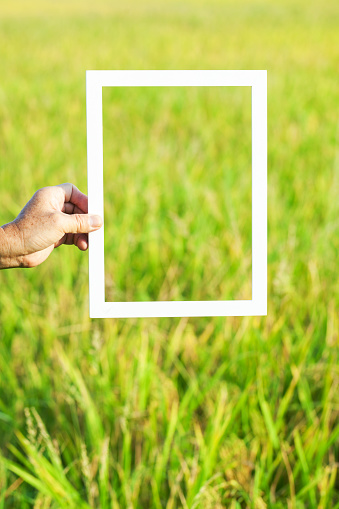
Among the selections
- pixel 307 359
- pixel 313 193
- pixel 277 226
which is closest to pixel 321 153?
pixel 313 193

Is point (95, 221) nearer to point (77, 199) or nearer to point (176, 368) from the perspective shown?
point (77, 199)

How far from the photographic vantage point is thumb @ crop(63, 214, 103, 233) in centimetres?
44

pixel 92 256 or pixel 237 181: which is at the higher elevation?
pixel 237 181

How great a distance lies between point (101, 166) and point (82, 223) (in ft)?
0.23

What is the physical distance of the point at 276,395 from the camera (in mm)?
947

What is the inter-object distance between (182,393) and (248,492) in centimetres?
22

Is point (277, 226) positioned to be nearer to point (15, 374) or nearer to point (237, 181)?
point (237, 181)

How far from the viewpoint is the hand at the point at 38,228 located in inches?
15.9

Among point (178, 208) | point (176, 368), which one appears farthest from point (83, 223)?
point (178, 208)

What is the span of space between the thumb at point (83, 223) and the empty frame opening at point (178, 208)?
0.56m

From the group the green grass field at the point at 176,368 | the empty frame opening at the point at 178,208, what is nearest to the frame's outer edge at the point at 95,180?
the green grass field at the point at 176,368

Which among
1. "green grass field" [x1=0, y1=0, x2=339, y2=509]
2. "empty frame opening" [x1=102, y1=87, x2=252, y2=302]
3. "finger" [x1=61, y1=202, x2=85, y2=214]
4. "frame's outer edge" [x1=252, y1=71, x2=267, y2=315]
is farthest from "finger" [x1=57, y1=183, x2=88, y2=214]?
"empty frame opening" [x1=102, y1=87, x2=252, y2=302]

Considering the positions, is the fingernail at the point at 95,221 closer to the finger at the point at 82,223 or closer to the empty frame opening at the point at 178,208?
the finger at the point at 82,223

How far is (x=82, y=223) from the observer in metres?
0.45
